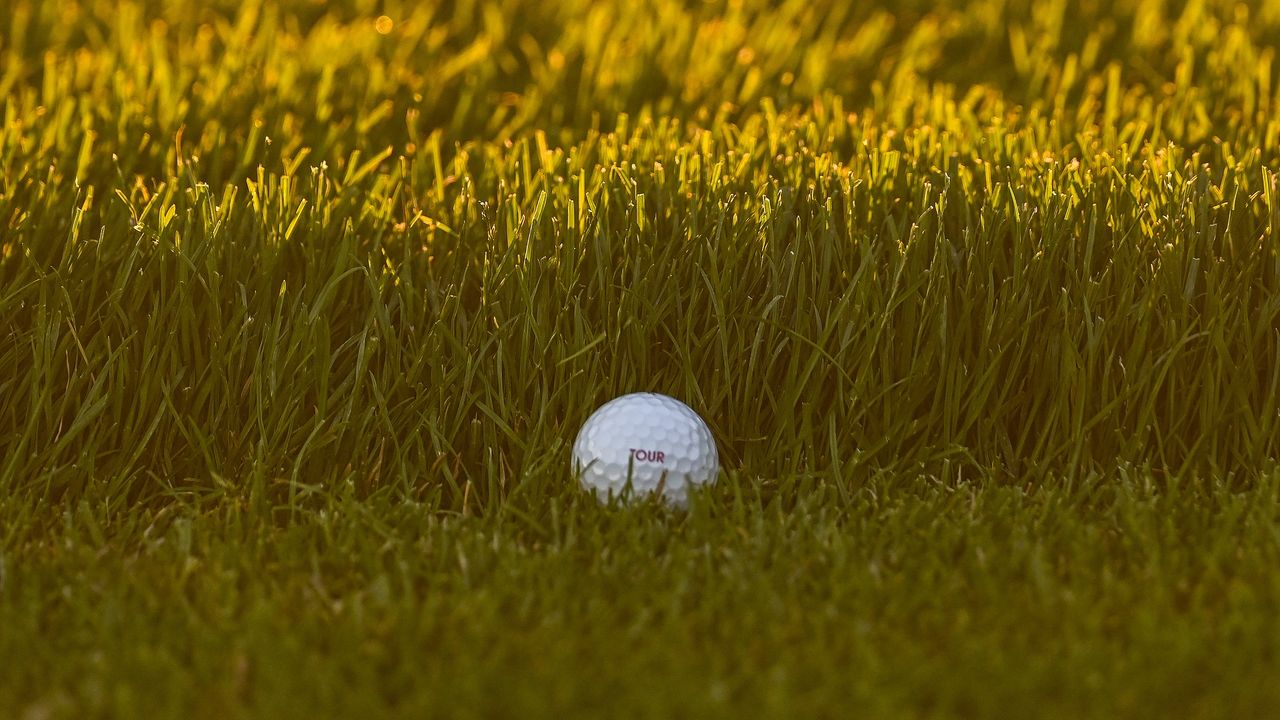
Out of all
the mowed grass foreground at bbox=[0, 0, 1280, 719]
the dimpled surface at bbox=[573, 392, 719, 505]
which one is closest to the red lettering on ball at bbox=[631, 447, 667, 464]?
the dimpled surface at bbox=[573, 392, 719, 505]

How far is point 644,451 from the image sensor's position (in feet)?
9.20

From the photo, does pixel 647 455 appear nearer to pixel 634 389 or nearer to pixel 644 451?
pixel 644 451

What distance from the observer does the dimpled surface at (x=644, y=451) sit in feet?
9.27

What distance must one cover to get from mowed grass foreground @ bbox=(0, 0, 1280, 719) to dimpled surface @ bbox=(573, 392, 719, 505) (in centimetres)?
8

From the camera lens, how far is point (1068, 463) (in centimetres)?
303

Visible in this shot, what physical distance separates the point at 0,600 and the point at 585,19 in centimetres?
353

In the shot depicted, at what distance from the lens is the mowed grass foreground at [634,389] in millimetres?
2201

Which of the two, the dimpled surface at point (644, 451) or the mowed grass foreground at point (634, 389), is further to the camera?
the dimpled surface at point (644, 451)

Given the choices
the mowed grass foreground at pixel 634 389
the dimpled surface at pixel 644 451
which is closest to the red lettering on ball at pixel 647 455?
the dimpled surface at pixel 644 451

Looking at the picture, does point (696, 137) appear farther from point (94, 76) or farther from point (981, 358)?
point (94, 76)

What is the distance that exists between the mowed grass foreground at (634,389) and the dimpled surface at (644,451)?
0.27 ft

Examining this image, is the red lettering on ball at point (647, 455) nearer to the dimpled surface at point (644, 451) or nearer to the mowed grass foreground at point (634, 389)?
the dimpled surface at point (644, 451)

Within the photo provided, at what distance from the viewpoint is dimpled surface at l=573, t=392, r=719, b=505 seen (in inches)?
111

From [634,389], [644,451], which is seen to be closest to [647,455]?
[644,451]
